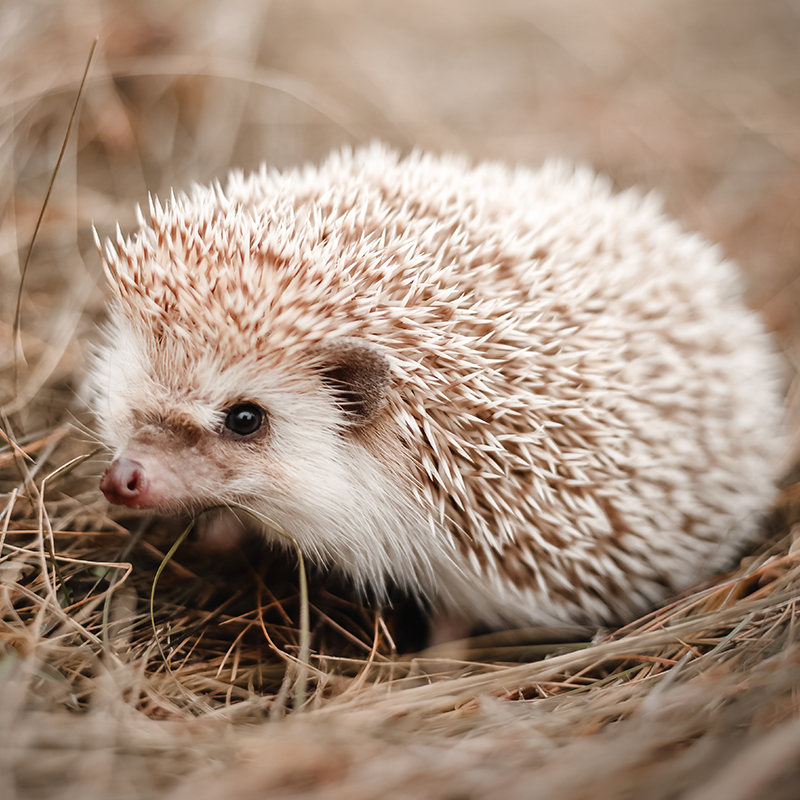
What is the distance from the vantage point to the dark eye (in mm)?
2092

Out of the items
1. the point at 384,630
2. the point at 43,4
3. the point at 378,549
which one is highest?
the point at 43,4

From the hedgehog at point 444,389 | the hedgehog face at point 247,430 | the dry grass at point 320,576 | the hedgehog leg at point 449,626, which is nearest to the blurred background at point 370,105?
the dry grass at point 320,576

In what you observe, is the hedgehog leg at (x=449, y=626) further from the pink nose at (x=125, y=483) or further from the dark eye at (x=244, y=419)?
the pink nose at (x=125, y=483)

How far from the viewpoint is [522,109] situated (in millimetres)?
4754

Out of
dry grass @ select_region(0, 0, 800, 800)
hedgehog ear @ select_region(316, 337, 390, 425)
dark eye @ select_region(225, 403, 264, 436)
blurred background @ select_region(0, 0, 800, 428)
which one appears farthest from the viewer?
blurred background @ select_region(0, 0, 800, 428)

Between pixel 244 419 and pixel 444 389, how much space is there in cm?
63

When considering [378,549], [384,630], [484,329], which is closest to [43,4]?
[484,329]

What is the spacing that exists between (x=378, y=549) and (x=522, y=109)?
3.64m

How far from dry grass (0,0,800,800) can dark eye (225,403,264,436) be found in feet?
2.03

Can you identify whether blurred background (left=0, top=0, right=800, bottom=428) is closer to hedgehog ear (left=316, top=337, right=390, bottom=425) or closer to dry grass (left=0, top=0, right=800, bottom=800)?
dry grass (left=0, top=0, right=800, bottom=800)

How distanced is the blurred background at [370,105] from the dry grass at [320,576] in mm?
17

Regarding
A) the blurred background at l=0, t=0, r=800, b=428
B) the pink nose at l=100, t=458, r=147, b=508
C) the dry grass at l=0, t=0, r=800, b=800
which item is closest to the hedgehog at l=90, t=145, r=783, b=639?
the pink nose at l=100, t=458, r=147, b=508

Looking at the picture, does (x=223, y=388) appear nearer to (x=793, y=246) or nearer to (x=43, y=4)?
(x=43, y=4)

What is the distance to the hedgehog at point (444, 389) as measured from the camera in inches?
79.2
